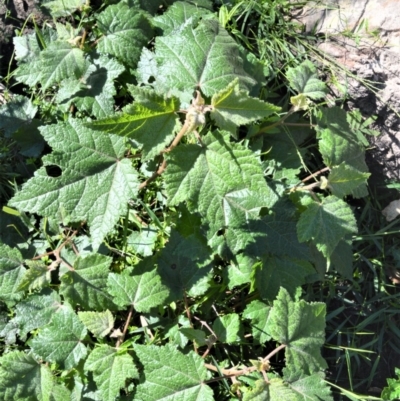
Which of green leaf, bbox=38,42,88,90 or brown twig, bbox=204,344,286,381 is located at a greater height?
green leaf, bbox=38,42,88,90

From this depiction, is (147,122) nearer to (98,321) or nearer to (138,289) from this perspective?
(138,289)

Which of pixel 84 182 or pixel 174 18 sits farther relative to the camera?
pixel 174 18

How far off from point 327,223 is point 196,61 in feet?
2.65

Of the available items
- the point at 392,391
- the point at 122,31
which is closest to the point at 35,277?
the point at 122,31

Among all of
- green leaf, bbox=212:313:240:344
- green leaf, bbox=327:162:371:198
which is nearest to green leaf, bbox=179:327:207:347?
green leaf, bbox=212:313:240:344

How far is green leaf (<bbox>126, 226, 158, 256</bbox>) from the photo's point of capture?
253 cm

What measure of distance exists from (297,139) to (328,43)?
56 centimetres

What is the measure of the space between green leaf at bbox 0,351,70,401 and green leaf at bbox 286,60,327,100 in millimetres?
1628

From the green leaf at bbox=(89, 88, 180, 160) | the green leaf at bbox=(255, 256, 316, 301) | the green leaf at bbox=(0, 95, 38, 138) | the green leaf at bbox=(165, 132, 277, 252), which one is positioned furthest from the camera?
the green leaf at bbox=(0, 95, 38, 138)

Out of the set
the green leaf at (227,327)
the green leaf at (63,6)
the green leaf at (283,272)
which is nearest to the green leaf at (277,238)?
the green leaf at (283,272)

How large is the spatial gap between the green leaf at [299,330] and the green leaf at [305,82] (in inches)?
36.3

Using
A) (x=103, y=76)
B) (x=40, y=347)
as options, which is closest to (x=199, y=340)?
(x=40, y=347)

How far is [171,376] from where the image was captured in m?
2.15

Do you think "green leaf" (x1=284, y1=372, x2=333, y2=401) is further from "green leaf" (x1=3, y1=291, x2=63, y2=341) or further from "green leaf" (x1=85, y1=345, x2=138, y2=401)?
"green leaf" (x1=3, y1=291, x2=63, y2=341)
